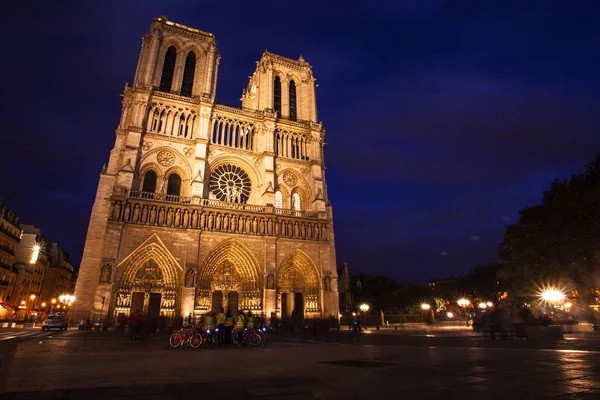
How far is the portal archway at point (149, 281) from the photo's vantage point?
22.5 meters

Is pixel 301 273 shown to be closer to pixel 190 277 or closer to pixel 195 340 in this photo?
pixel 190 277

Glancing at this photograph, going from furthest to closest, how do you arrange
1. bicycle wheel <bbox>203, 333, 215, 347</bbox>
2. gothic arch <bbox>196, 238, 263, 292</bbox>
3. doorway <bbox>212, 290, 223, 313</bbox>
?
gothic arch <bbox>196, 238, 263, 292</bbox>
doorway <bbox>212, 290, 223, 313</bbox>
bicycle wheel <bbox>203, 333, 215, 347</bbox>

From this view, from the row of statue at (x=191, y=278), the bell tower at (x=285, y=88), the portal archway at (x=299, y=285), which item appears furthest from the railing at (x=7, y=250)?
the portal archway at (x=299, y=285)

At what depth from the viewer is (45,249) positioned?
4928 cm

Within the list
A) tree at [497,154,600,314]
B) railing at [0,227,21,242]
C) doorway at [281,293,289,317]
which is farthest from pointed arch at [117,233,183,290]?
railing at [0,227,21,242]

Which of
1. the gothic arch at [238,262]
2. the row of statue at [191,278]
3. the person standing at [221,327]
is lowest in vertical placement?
the person standing at [221,327]

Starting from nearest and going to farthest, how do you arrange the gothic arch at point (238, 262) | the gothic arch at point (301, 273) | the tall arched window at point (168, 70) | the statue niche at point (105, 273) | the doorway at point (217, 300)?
the statue niche at point (105, 273) < the doorway at point (217, 300) < the gothic arch at point (238, 262) < the gothic arch at point (301, 273) < the tall arched window at point (168, 70)

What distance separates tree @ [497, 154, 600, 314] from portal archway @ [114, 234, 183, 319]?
22.2 metres

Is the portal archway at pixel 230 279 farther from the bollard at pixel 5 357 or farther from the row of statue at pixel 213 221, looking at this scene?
the bollard at pixel 5 357

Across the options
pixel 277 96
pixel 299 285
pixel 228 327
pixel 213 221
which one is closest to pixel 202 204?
pixel 213 221

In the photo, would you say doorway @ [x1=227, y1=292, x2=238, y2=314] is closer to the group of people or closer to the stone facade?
the group of people

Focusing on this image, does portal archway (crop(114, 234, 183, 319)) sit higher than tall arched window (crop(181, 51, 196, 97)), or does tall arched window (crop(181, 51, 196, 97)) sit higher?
tall arched window (crop(181, 51, 196, 97))

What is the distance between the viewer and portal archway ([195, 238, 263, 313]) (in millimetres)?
24516

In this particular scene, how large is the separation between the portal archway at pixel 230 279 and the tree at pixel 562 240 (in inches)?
684
